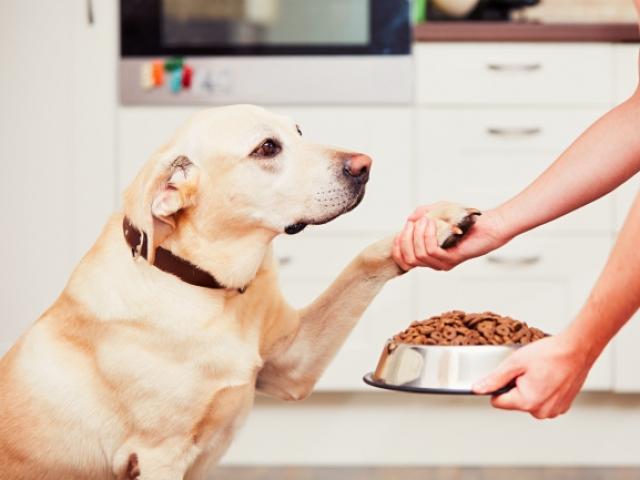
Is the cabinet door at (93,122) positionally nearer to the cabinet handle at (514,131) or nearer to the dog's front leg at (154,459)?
the cabinet handle at (514,131)

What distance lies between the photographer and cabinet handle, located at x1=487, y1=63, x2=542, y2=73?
2670mm

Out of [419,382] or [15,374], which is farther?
[15,374]

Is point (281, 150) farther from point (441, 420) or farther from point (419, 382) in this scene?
point (441, 420)

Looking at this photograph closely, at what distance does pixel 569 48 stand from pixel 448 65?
13.0 inches

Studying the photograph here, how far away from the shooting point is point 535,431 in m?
2.77

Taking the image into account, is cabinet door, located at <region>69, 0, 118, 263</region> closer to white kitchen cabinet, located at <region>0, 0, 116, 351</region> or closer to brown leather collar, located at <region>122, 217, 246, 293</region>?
white kitchen cabinet, located at <region>0, 0, 116, 351</region>

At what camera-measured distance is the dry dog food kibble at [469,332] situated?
A: 1.34 m

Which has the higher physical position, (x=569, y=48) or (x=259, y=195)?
(x=569, y=48)

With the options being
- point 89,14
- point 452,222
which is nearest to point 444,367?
point 452,222

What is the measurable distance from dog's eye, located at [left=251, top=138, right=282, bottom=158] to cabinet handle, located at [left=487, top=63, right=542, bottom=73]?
123 cm

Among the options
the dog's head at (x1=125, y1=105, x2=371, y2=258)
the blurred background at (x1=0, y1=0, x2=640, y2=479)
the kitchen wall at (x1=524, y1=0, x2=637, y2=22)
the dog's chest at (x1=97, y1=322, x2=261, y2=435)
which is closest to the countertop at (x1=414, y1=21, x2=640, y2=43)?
the blurred background at (x1=0, y1=0, x2=640, y2=479)

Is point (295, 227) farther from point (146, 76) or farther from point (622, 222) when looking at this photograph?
point (622, 222)

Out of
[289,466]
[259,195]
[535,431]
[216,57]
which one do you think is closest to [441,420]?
[535,431]

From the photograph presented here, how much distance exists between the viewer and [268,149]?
5.27ft
